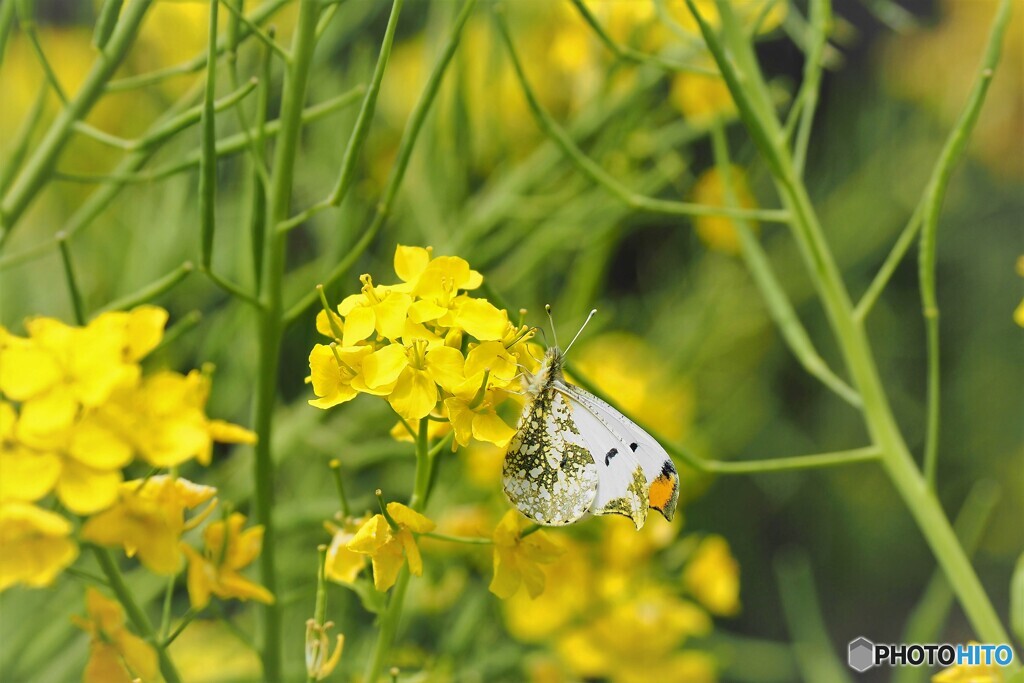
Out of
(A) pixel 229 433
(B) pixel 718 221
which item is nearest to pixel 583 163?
(A) pixel 229 433

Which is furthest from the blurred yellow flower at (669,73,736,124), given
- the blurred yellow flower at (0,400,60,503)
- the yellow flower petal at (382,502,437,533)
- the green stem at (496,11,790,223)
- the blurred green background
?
the blurred yellow flower at (0,400,60,503)

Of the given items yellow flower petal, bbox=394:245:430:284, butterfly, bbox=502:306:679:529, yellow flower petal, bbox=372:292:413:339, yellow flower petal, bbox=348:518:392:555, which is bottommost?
butterfly, bbox=502:306:679:529

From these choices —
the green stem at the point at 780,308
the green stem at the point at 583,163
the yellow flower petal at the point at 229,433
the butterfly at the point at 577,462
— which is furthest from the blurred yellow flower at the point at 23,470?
the green stem at the point at 780,308

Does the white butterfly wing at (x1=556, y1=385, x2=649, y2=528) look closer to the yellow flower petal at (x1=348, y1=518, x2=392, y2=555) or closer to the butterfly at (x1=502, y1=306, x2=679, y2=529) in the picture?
the butterfly at (x1=502, y1=306, x2=679, y2=529)

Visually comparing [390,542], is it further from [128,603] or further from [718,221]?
[718,221]

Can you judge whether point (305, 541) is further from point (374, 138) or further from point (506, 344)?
point (506, 344)

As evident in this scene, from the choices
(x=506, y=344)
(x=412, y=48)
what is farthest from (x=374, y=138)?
(x=506, y=344)
